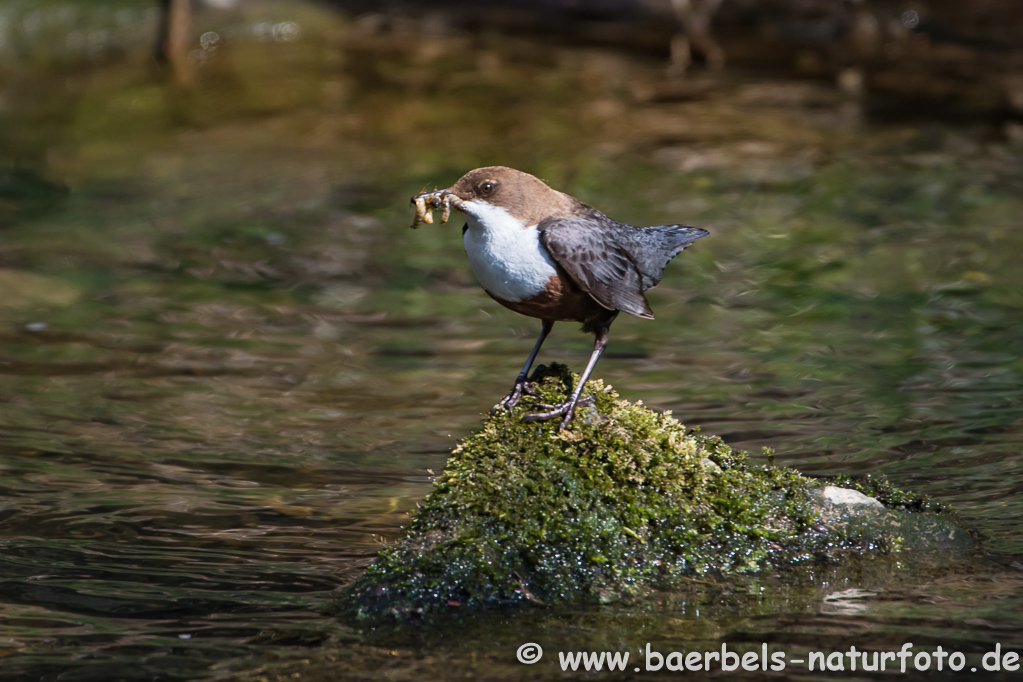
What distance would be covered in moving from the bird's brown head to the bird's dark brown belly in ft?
0.83

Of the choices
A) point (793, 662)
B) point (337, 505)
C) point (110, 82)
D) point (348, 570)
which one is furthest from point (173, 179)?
point (793, 662)

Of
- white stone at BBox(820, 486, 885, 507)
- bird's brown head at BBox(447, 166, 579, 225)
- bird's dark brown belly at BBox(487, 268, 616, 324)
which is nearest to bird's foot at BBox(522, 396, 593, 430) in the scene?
bird's dark brown belly at BBox(487, 268, 616, 324)

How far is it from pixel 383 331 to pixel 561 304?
402 centimetres

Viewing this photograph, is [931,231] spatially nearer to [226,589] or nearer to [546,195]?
[546,195]

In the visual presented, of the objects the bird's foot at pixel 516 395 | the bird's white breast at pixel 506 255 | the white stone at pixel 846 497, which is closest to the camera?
the bird's white breast at pixel 506 255

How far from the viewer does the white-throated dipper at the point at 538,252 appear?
400cm

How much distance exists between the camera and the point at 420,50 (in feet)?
51.3

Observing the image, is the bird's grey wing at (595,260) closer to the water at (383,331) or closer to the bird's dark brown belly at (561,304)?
the bird's dark brown belly at (561,304)

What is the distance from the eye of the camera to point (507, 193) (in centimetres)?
409

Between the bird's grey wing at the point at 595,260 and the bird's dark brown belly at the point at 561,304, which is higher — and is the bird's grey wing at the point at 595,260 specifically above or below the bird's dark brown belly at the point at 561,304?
above

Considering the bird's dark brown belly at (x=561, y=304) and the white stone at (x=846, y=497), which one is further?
the white stone at (x=846, y=497)

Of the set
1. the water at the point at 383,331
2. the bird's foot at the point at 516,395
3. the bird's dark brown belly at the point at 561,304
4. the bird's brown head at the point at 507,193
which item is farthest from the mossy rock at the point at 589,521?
the bird's brown head at the point at 507,193

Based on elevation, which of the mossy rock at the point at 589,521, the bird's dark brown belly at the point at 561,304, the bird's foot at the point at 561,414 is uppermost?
the bird's dark brown belly at the point at 561,304

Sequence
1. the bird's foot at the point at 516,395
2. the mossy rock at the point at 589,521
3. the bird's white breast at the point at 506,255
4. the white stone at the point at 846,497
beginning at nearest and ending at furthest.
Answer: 1. the mossy rock at the point at 589,521
2. the bird's white breast at the point at 506,255
3. the bird's foot at the point at 516,395
4. the white stone at the point at 846,497
